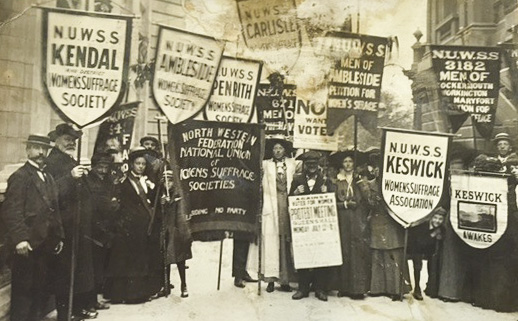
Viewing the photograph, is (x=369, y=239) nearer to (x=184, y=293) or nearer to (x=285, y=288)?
(x=285, y=288)

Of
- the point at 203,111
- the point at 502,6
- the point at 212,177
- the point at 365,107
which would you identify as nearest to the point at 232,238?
the point at 212,177

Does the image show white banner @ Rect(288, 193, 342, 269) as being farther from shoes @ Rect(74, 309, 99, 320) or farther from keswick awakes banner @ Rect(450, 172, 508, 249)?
shoes @ Rect(74, 309, 99, 320)

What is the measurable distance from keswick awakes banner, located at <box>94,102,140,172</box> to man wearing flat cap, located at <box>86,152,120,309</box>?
0.05 metres

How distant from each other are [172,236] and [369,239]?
3.40 ft

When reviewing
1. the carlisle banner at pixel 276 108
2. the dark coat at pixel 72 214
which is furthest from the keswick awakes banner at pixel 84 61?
the carlisle banner at pixel 276 108

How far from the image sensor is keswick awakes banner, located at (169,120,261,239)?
7.24 feet

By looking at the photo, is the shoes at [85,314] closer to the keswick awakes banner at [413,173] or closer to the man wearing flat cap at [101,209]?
the man wearing flat cap at [101,209]

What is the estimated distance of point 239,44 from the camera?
2.22 meters

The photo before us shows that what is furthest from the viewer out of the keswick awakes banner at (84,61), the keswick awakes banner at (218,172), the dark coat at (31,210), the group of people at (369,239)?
the group of people at (369,239)

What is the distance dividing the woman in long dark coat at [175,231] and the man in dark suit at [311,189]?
0.59 m

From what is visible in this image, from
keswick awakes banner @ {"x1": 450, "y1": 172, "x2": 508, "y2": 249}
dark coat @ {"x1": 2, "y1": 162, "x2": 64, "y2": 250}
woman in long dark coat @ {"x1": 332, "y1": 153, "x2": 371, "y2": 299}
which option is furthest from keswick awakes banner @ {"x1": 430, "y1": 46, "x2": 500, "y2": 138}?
dark coat @ {"x1": 2, "y1": 162, "x2": 64, "y2": 250}

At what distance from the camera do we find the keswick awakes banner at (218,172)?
7.24ft

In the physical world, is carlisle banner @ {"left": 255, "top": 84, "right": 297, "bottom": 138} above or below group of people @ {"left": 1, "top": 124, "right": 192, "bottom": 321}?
above

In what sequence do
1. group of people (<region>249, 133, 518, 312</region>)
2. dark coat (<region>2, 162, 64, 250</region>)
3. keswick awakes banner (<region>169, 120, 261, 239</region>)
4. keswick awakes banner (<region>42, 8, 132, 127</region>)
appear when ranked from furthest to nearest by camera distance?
group of people (<region>249, 133, 518, 312</region>) < keswick awakes banner (<region>169, 120, 261, 239</region>) < keswick awakes banner (<region>42, 8, 132, 127</region>) < dark coat (<region>2, 162, 64, 250</region>)
